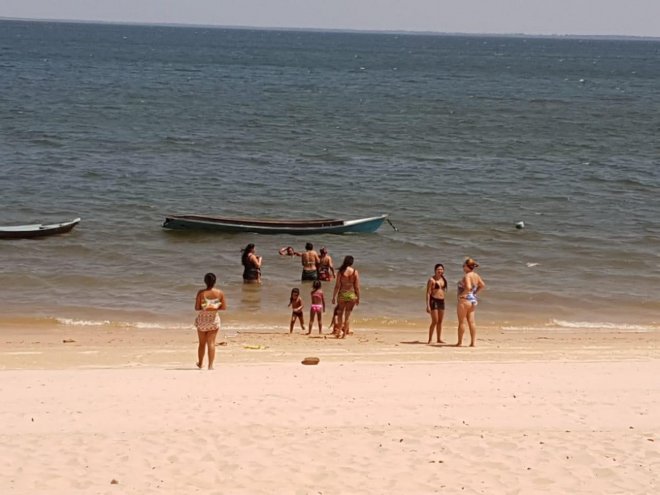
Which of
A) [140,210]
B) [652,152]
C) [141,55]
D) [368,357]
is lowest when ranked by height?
[368,357]

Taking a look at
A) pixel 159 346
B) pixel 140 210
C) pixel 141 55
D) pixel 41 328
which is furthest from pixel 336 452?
pixel 141 55

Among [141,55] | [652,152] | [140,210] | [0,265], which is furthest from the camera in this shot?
[141,55]

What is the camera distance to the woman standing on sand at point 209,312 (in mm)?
13992

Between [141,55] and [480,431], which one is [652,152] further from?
[141,55]

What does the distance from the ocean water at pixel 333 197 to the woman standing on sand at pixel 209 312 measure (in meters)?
6.21

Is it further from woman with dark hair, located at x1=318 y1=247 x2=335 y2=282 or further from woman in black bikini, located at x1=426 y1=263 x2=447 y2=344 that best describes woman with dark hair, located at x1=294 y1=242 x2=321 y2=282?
woman in black bikini, located at x1=426 y1=263 x2=447 y2=344

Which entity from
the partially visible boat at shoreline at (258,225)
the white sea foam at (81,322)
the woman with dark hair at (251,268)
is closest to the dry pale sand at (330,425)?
the white sea foam at (81,322)

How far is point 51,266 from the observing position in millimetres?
25656

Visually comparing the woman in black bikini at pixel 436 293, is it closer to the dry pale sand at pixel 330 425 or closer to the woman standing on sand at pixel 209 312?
the dry pale sand at pixel 330 425

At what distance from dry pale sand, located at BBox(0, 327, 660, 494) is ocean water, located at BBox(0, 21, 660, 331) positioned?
6359mm

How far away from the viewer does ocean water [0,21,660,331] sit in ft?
76.1

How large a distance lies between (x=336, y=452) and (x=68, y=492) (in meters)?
2.65

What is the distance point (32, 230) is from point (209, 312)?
15221 millimetres

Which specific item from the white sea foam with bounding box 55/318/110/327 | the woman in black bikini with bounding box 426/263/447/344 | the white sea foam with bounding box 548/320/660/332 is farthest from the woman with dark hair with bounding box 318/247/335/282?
the woman in black bikini with bounding box 426/263/447/344
